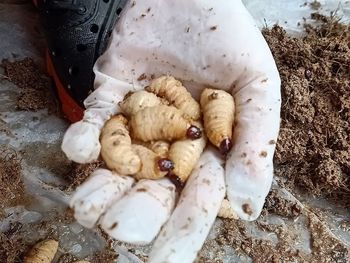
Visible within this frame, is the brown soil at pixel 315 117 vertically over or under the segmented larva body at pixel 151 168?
under

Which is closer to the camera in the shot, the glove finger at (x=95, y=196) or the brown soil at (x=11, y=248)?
the glove finger at (x=95, y=196)

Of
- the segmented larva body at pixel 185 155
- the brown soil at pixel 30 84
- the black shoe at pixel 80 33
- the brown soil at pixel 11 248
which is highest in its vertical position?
the segmented larva body at pixel 185 155

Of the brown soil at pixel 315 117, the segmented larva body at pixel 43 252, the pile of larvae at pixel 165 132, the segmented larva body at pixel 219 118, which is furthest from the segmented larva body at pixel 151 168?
the brown soil at pixel 315 117

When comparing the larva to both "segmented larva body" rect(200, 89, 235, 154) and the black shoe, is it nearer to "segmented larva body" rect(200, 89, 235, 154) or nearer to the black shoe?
"segmented larva body" rect(200, 89, 235, 154)

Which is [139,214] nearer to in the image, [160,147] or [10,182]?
[160,147]

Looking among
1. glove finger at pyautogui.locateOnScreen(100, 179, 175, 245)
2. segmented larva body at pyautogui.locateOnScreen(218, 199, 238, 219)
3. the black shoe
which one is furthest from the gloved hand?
segmented larva body at pyautogui.locateOnScreen(218, 199, 238, 219)

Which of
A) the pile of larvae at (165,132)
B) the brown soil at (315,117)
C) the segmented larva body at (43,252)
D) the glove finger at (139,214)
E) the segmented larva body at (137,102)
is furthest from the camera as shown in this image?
the brown soil at (315,117)

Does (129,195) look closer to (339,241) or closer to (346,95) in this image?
(339,241)

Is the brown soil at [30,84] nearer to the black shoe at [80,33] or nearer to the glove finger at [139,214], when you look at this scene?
the black shoe at [80,33]
